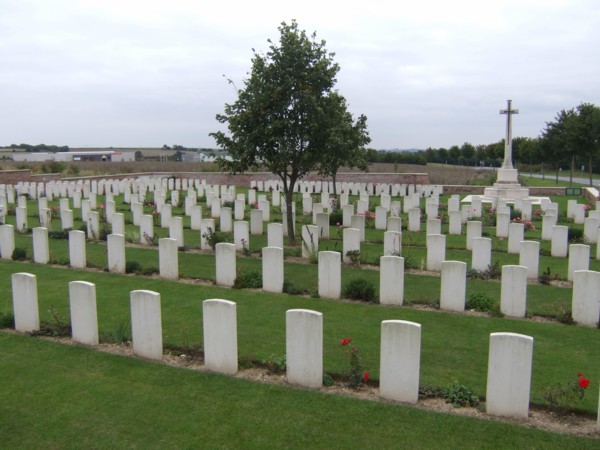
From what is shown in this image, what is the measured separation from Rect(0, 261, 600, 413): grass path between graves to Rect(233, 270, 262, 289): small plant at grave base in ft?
0.71

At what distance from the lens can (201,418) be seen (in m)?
5.11

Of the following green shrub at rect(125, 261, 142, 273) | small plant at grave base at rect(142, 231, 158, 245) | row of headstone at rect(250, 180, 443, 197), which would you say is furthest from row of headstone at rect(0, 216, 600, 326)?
row of headstone at rect(250, 180, 443, 197)

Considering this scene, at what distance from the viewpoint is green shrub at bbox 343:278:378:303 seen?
9.17 meters

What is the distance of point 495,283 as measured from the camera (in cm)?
1034

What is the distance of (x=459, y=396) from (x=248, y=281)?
5348mm

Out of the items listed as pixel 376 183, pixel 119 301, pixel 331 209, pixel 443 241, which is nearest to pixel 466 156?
pixel 376 183

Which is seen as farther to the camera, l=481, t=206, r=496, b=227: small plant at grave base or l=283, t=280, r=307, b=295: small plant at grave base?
l=481, t=206, r=496, b=227: small plant at grave base

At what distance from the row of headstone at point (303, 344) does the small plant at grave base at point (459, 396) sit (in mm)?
239

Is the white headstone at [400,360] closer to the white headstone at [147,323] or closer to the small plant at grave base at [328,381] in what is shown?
the small plant at grave base at [328,381]

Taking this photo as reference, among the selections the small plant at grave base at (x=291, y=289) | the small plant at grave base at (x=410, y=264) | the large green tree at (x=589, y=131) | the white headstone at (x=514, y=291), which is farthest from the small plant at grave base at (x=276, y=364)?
the large green tree at (x=589, y=131)

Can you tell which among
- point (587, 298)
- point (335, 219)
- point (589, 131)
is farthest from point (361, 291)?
point (589, 131)

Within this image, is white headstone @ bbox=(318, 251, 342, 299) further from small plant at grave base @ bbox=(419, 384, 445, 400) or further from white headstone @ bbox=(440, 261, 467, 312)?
small plant at grave base @ bbox=(419, 384, 445, 400)

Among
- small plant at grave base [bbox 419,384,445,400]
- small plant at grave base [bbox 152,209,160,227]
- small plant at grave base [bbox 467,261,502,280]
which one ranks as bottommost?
small plant at grave base [bbox 419,384,445,400]

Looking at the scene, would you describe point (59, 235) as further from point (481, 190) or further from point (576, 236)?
point (481, 190)
